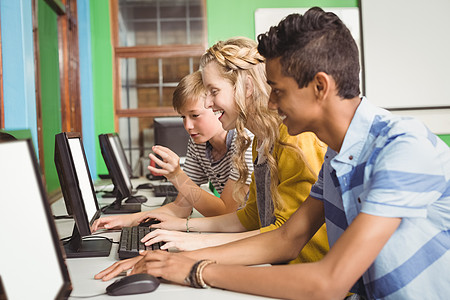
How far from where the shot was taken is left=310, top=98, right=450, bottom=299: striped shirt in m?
Result: 0.81

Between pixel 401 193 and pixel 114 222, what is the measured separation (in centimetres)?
109

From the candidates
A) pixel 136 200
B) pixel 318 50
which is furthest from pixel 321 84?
pixel 136 200

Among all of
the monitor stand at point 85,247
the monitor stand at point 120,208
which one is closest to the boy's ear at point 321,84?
the monitor stand at point 85,247

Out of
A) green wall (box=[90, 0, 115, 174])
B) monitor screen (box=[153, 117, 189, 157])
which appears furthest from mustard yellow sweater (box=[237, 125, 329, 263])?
green wall (box=[90, 0, 115, 174])

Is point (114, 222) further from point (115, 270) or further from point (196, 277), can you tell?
point (196, 277)

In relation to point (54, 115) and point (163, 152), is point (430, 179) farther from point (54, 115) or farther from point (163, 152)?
point (54, 115)

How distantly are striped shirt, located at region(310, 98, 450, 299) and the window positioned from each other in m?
3.50

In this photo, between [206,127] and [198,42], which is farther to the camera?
[198,42]

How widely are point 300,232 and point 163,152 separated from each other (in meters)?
0.78

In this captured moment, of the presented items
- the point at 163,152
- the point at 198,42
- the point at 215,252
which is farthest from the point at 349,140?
the point at 198,42

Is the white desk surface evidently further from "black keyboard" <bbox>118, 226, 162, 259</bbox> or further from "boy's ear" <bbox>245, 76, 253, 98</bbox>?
"boy's ear" <bbox>245, 76, 253, 98</bbox>

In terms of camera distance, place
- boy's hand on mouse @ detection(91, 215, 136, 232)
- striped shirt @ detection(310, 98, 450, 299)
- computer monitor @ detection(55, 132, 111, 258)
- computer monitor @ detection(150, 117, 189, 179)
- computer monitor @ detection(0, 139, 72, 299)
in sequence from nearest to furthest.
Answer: computer monitor @ detection(0, 139, 72, 299)
striped shirt @ detection(310, 98, 450, 299)
computer monitor @ detection(55, 132, 111, 258)
boy's hand on mouse @ detection(91, 215, 136, 232)
computer monitor @ detection(150, 117, 189, 179)

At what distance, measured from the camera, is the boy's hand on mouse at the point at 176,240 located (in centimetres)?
123

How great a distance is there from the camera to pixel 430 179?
2.74 ft
